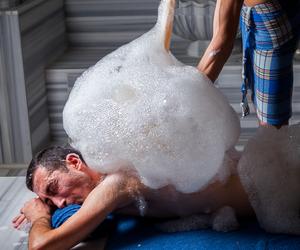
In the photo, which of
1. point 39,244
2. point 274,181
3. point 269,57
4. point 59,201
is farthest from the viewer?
point 269,57

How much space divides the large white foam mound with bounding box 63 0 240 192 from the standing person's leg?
270 mm

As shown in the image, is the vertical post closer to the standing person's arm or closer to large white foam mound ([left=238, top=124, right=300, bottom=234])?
the standing person's arm

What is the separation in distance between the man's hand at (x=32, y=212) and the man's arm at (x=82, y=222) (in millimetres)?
154

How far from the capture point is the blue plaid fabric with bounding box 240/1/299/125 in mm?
1647

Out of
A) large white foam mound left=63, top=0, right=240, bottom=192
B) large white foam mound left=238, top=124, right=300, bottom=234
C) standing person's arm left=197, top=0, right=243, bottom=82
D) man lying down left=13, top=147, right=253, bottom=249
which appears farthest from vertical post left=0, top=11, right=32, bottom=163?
large white foam mound left=238, top=124, right=300, bottom=234

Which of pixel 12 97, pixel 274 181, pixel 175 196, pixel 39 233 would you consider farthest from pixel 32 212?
pixel 12 97

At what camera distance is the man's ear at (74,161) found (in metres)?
1.59

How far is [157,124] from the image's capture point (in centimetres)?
142

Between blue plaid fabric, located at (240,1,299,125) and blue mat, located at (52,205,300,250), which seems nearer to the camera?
blue mat, located at (52,205,300,250)

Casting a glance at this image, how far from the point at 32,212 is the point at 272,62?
2.67 feet

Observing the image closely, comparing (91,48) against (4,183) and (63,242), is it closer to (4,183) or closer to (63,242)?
(4,183)

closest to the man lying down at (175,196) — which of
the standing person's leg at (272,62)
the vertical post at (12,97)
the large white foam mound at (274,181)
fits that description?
the large white foam mound at (274,181)

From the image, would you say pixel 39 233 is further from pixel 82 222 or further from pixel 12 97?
pixel 12 97

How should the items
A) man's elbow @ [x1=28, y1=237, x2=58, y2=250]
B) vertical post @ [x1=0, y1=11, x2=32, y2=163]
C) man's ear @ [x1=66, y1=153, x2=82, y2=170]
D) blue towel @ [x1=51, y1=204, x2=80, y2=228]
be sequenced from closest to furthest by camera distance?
man's elbow @ [x1=28, y1=237, x2=58, y2=250], blue towel @ [x1=51, y1=204, x2=80, y2=228], man's ear @ [x1=66, y1=153, x2=82, y2=170], vertical post @ [x1=0, y1=11, x2=32, y2=163]
